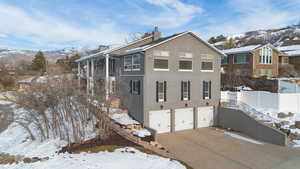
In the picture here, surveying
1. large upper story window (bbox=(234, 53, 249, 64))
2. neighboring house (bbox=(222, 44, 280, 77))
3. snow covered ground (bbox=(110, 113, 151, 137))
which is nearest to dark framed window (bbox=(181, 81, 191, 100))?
snow covered ground (bbox=(110, 113, 151, 137))

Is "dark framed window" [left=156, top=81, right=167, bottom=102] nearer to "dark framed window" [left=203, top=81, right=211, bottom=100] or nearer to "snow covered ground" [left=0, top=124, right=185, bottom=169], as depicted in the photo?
"dark framed window" [left=203, top=81, right=211, bottom=100]

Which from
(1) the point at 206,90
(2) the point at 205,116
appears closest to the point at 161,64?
(1) the point at 206,90

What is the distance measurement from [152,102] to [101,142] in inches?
200

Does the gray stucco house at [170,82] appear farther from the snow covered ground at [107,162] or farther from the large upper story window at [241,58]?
the large upper story window at [241,58]

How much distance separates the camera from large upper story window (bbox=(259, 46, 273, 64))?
25641 mm

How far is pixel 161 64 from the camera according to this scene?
14820 mm

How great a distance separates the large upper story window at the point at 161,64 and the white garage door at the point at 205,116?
511cm

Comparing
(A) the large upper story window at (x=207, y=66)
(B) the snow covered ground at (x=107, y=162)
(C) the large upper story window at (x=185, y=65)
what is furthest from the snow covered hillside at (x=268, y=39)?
(B) the snow covered ground at (x=107, y=162)

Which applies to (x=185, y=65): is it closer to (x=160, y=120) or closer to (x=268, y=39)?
(x=160, y=120)

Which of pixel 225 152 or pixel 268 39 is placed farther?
pixel 268 39

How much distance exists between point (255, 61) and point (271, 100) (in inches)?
422

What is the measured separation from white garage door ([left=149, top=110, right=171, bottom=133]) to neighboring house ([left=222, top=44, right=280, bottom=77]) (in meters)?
16.3

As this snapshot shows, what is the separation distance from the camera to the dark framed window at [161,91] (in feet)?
48.3

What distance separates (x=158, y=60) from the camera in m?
14.7
